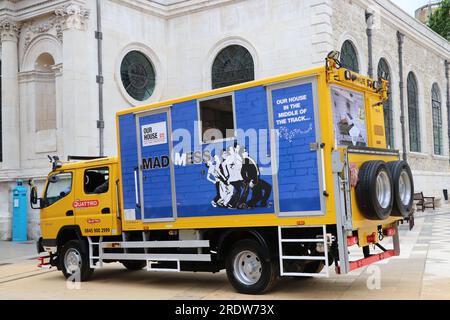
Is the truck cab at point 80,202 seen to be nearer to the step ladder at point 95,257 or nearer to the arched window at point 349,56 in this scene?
the step ladder at point 95,257

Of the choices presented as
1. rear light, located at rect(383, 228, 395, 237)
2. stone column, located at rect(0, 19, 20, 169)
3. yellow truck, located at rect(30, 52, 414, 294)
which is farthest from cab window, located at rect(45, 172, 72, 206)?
stone column, located at rect(0, 19, 20, 169)

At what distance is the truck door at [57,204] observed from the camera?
11.4m

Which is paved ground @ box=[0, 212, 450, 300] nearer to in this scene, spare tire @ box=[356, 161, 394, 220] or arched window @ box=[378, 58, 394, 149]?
spare tire @ box=[356, 161, 394, 220]

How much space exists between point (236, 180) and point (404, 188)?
266cm

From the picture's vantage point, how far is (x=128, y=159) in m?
10.5

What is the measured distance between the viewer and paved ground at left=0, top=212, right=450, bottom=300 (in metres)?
8.74

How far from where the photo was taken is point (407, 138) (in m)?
28.9

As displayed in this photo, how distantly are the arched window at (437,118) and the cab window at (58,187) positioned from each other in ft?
88.4

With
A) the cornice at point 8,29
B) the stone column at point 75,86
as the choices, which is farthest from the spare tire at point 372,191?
the cornice at point 8,29

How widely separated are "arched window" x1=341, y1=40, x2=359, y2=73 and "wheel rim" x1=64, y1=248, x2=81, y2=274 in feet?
46.8

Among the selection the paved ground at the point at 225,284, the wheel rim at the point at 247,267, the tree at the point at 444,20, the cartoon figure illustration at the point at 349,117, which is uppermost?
the tree at the point at 444,20

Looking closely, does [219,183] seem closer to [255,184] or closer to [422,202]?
[255,184]
